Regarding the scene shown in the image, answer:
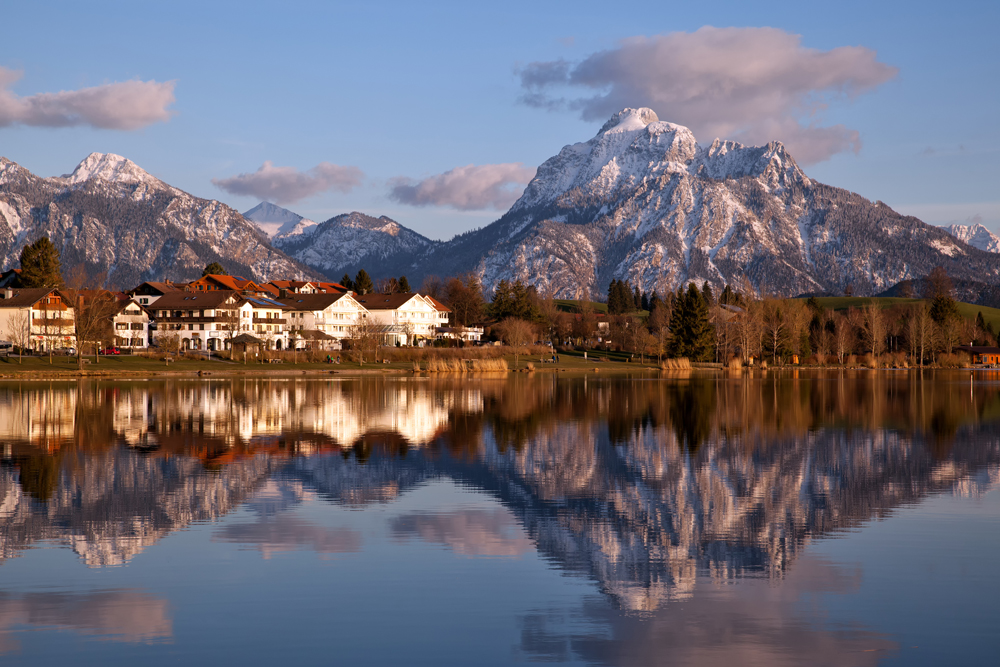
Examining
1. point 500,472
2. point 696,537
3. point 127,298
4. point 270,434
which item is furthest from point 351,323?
point 696,537

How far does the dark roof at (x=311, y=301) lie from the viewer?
5842 inches

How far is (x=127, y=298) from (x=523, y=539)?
13831 cm

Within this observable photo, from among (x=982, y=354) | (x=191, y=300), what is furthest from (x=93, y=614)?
(x=982, y=354)

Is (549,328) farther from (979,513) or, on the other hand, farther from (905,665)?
(905,665)

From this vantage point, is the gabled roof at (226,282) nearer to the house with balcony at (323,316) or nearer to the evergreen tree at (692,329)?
the house with balcony at (323,316)

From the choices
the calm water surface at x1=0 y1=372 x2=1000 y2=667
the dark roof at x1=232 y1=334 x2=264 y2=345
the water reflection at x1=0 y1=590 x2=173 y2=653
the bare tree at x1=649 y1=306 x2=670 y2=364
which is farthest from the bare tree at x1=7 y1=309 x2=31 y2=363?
the water reflection at x1=0 y1=590 x2=173 y2=653

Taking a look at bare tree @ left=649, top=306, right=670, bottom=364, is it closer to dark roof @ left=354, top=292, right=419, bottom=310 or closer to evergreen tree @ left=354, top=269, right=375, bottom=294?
dark roof @ left=354, top=292, right=419, bottom=310

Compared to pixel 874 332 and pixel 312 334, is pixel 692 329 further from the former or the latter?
pixel 312 334

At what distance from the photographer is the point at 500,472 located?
86.9 ft

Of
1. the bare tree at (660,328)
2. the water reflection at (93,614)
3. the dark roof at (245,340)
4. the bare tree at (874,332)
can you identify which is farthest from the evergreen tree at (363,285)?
the water reflection at (93,614)

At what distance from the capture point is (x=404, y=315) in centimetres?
15825

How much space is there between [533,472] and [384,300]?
136163mm

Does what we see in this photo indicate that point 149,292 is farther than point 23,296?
Yes

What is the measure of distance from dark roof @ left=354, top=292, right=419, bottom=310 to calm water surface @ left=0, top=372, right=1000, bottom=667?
121 m
